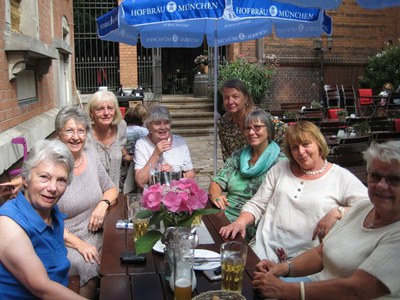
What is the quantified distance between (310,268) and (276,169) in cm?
83

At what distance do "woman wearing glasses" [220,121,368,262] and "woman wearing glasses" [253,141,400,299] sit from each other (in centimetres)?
46

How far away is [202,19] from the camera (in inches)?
168

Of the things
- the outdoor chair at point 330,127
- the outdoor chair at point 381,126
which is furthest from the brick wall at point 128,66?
the outdoor chair at point 381,126

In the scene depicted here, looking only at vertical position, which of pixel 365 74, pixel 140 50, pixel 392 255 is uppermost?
pixel 140 50

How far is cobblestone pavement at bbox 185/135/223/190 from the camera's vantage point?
282 inches

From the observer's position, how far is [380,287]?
1.72m

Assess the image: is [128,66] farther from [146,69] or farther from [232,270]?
[232,270]

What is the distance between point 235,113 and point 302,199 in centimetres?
145

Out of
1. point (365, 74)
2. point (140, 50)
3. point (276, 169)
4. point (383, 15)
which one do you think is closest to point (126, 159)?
point (276, 169)

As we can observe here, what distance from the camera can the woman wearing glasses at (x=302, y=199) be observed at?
2.60 m

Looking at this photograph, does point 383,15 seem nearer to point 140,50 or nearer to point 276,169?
point 140,50

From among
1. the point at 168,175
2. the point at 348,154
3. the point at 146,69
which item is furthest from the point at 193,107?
the point at 168,175

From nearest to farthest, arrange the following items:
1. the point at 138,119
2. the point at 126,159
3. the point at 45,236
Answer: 1. the point at 45,236
2. the point at 126,159
3. the point at 138,119

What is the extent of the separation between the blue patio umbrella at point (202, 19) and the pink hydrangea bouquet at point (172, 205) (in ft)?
6.98
